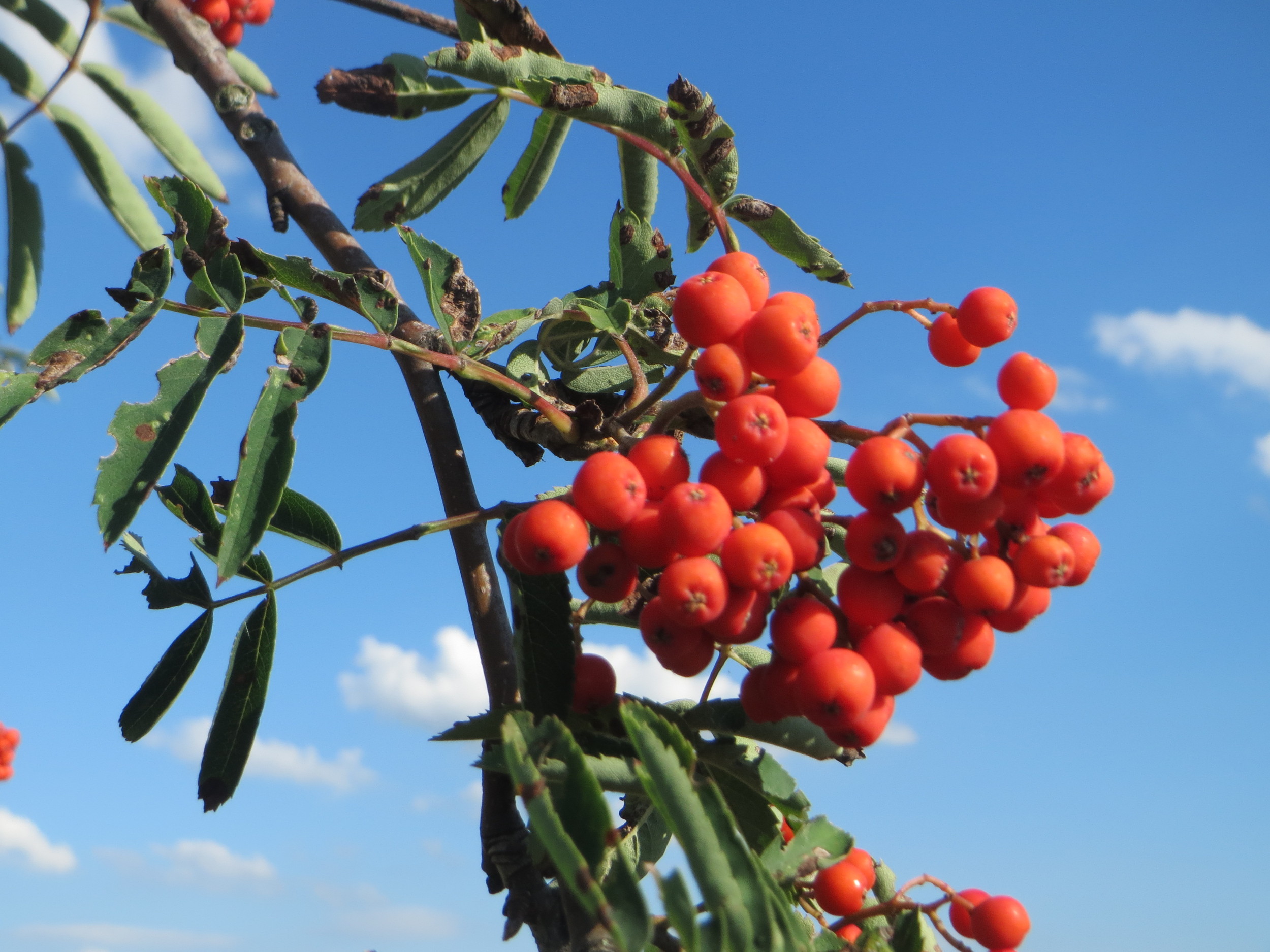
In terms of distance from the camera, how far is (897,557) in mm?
1293

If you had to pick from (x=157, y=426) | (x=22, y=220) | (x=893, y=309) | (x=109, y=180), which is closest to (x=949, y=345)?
(x=893, y=309)

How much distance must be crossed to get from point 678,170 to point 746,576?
885 millimetres

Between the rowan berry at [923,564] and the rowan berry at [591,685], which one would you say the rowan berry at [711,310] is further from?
the rowan berry at [591,685]

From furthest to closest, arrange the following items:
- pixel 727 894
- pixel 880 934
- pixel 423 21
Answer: pixel 423 21 < pixel 880 934 < pixel 727 894

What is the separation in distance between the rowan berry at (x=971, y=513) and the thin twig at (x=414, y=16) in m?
1.77

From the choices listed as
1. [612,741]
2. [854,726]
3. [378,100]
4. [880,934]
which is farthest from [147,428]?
[880,934]

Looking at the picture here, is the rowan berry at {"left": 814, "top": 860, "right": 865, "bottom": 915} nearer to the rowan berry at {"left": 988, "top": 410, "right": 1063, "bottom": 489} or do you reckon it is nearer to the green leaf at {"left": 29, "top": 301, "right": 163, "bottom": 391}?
the rowan berry at {"left": 988, "top": 410, "right": 1063, "bottom": 489}

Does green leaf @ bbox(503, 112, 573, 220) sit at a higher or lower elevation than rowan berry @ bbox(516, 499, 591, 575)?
higher

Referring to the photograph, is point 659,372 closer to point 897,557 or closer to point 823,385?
point 823,385

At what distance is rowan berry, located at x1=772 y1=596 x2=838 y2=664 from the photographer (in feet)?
4.16

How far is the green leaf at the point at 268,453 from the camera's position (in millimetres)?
1290

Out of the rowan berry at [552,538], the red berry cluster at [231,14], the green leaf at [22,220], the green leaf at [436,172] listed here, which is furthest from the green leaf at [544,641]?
the red berry cluster at [231,14]

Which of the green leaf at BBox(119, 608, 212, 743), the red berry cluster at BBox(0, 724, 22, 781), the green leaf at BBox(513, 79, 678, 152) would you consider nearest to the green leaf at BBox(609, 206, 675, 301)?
the green leaf at BBox(513, 79, 678, 152)

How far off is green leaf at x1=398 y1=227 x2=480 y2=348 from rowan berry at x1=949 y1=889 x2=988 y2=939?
4.19 ft
